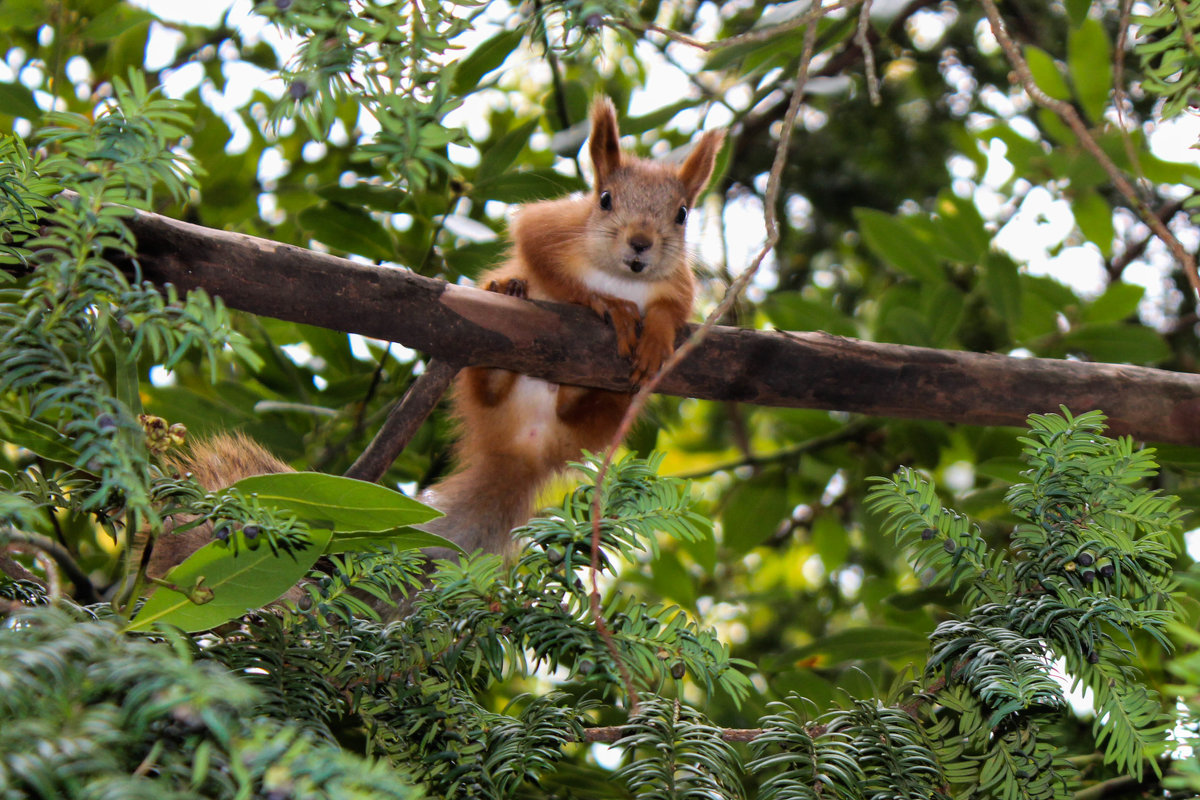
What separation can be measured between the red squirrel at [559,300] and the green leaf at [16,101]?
0.79m

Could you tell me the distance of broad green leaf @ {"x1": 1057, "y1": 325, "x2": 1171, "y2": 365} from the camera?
68.3 inches

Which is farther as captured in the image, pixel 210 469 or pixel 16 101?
pixel 16 101

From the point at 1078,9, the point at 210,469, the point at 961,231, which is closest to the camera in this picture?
the point at 210,469

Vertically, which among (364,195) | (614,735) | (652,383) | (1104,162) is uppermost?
(364,195)

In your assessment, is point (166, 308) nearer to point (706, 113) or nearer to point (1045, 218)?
point (706, 113)

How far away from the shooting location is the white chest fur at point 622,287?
1.92 meters

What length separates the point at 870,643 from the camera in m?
1.45

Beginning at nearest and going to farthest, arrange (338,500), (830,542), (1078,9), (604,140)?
(338,500)
(1078,9)
(604,140)
(830,542)

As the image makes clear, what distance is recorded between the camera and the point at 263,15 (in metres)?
0.59

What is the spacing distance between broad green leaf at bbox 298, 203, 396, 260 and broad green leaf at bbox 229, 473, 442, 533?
1.02 meters

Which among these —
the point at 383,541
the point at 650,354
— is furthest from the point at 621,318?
the point at 383,541

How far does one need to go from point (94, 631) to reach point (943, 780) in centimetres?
59

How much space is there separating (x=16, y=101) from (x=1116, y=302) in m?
1.95

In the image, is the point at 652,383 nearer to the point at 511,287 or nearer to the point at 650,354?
the point at 650,354
